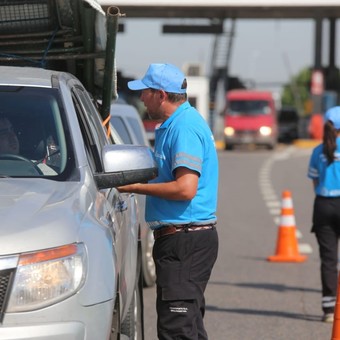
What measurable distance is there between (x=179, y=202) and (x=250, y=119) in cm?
4646

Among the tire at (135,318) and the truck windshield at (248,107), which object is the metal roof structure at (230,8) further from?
the tire at (135,318)

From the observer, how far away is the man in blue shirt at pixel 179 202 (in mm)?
6176

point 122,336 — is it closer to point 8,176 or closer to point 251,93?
point 8,176

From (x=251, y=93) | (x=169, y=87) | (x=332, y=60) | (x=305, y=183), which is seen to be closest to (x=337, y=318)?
(x=169, y=87)

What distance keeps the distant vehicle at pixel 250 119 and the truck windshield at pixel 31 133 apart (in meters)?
45.7

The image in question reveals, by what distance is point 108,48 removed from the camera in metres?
7.96

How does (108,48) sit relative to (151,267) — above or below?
above

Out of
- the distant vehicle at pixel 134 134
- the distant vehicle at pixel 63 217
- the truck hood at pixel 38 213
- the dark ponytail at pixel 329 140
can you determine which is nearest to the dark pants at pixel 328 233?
the dark ponytail at pixel 329 140

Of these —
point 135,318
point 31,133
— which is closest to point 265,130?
point 135,318

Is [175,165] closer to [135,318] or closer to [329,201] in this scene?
[135,318]

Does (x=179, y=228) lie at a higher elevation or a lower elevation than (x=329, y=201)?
higher

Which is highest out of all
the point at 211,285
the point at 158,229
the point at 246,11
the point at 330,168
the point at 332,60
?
the point at 158,229

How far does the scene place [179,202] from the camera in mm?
6297

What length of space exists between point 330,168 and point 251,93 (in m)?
44.2
